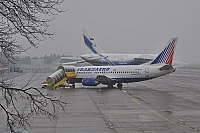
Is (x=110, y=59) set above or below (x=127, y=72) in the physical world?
above

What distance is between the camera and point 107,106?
2545cm

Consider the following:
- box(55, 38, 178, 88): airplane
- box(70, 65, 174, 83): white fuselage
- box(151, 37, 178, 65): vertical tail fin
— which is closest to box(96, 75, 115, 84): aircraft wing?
box(55, 38, 178, 88): airplane

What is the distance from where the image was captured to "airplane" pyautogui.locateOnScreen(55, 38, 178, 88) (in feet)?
138

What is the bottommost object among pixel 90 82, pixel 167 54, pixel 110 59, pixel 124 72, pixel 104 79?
pixel 90 82

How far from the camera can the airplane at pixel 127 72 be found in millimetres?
42031

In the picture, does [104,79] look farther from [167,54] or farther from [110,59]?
[110,59]

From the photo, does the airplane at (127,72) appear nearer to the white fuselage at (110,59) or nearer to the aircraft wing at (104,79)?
the aircraft wing at (104,79)

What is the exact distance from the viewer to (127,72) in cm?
4331

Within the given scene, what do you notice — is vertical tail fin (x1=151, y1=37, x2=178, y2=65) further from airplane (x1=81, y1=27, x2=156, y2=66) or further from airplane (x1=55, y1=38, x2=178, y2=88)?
airplane (x1=81, y1=27, x2=156, y2=66)

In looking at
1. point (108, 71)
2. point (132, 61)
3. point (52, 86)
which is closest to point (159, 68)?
point (108, 71)

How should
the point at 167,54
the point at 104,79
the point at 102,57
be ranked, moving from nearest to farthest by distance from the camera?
the point at 167,54, the point at 104,79, the point at 102,57

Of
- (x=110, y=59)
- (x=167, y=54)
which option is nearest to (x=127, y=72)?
(x=167, y=54)

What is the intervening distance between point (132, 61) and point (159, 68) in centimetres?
3381

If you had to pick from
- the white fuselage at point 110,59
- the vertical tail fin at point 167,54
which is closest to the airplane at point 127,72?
the vertical tail fin at point 167,54
